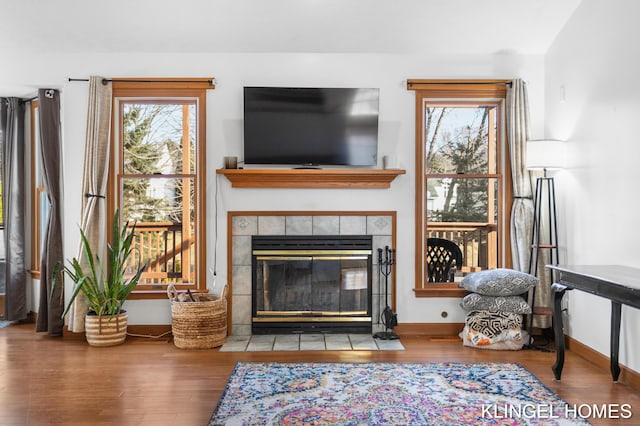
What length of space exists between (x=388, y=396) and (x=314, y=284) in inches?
71.1

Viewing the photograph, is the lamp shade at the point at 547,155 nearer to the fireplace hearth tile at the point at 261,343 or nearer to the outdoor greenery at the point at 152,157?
the fireplace hearth tile at the point at 261,343

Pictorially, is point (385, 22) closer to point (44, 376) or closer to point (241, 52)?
point (241, 52)

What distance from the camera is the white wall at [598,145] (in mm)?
3623

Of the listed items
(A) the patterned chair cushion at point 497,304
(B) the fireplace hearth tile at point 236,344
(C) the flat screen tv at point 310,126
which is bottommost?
(B) the fireplace hearth tile at point 236,344

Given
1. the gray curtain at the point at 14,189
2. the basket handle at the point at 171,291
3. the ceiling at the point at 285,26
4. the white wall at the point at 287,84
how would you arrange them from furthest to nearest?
1. the gray curtain at the point at 14,189
2. the white wall at the point at 287,84
3. the basket handle at the point at 171,291
4. the ceiling at the point at 285,26

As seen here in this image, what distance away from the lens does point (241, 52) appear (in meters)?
4.93

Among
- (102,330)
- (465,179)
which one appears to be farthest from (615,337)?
(102,330)

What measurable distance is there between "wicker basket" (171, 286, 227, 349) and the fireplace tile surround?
0.38 metres

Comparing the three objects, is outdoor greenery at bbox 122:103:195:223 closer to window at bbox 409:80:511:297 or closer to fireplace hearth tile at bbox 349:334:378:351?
fireplace hearth tile at bbox 349:334:378:351

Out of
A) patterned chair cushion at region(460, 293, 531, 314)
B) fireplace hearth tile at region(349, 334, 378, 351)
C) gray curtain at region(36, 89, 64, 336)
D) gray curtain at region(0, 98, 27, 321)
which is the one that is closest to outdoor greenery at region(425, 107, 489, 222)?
patterned chair cushion at region(460, 293, 531, 314)

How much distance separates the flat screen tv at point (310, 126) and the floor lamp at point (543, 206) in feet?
4.50

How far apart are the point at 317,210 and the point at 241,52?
1.59m

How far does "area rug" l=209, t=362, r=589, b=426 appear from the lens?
295cm

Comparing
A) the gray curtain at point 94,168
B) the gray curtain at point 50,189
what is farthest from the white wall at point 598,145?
the gray curtain at point 50,189
